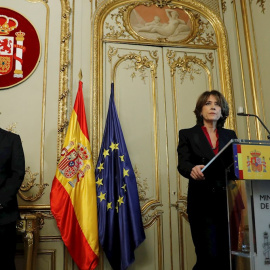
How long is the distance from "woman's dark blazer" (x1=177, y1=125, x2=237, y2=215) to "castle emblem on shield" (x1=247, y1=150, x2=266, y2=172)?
426 mm

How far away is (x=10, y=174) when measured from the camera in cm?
322

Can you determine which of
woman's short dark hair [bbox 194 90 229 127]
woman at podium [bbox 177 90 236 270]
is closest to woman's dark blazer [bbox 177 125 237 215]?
woman at podium [bbox 177 90 236 270]

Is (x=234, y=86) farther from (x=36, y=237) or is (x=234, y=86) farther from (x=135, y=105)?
(x=36, y=237)

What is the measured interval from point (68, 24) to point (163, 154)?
1953 millimetres

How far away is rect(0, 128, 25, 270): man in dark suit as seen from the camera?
9.73ft

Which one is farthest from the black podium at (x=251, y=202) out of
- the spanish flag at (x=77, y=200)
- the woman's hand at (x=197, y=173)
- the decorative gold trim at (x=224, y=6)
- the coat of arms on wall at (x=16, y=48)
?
the decorative gold trim at (x=224, y=6)

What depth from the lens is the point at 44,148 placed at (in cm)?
406

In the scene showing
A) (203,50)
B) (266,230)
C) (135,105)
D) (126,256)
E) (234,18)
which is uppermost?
(234,18)

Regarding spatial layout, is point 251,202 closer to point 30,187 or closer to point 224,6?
point 30,187

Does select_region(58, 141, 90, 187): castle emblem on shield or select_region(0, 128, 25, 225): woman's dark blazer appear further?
select_region(58, 141, 90, 187): castle emblem on shield

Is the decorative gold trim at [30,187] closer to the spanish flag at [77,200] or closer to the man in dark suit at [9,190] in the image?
the spanish flag at [77,200]

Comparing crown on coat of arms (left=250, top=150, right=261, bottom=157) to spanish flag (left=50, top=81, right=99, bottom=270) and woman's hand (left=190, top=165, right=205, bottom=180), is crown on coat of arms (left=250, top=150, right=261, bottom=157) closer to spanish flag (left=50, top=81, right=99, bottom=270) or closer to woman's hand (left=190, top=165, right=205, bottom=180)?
woman's hand (left=190, top=165, right=205, bottom=180)

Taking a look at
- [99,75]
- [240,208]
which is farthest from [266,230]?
[99,75]

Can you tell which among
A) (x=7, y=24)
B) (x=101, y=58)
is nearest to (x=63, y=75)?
(x=101, y=58)
